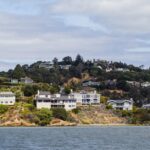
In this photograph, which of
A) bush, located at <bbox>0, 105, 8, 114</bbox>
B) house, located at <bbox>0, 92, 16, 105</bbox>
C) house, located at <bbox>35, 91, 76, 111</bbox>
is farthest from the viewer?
house, located at <bbox>35, 91, 76, 111</bbox>

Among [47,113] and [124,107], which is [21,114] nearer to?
[47,113]

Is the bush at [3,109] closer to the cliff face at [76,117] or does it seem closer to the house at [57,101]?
the cliff face at [76,117]

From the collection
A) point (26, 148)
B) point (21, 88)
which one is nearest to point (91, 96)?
point (21, 88)

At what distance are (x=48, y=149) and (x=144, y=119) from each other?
340 ft

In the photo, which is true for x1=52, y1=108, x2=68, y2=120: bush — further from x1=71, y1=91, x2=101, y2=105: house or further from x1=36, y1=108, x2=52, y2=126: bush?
x1=71, y1=91, x2=101, y2=105: house

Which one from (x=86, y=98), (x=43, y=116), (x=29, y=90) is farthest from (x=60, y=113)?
(x=86, y=98)

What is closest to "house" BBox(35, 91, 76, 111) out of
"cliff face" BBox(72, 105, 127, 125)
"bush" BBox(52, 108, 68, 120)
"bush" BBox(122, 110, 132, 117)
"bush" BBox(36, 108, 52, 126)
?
"cliff face" BBox(72, 105, 127, 125)

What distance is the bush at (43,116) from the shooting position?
15612 cm

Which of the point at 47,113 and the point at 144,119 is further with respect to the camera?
the point at 144,119

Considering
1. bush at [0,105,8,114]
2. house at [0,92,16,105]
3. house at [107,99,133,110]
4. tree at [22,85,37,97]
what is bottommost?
bush at [0,105,8,114]

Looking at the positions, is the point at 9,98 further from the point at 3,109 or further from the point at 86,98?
the point at 86,98

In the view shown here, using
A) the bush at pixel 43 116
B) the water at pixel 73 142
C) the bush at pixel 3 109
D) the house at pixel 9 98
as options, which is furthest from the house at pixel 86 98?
the water at pixel 73 142

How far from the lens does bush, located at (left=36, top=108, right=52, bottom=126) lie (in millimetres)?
156125

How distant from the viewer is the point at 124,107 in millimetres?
185250
